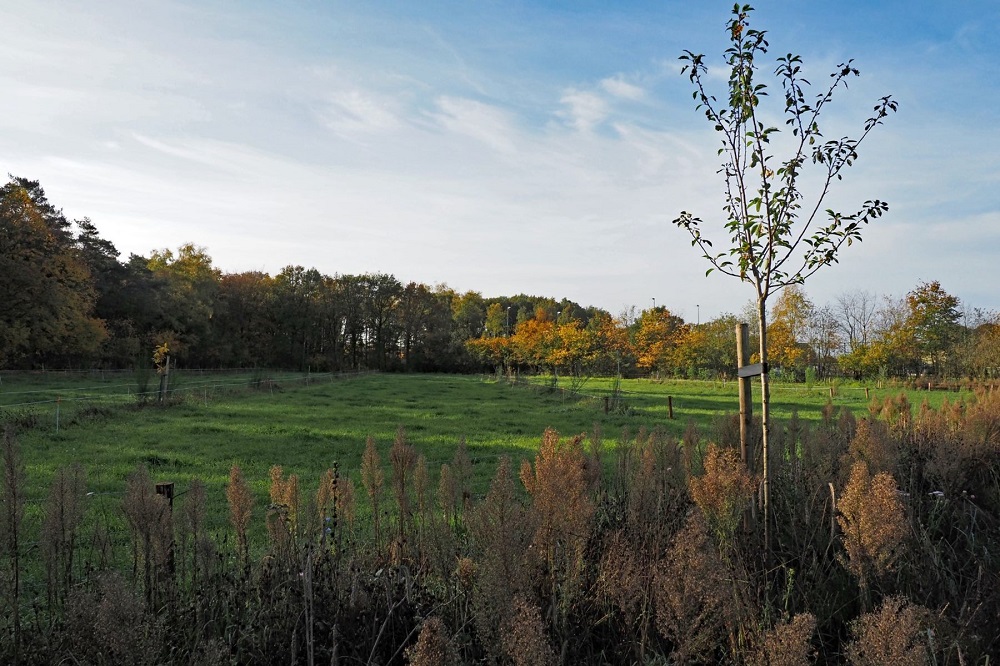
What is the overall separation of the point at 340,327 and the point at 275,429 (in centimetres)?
5059

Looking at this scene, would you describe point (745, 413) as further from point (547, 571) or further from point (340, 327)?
point (340, 327)

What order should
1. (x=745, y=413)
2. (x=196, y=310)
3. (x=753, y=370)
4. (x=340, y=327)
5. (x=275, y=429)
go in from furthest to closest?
1. (x=340, y=327)
2. (x=196, y=310)
3. (x=275, y=429)
4. (x=745, y=413)
5. (x=753, y=370)

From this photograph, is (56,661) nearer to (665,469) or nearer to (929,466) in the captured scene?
(665,469)

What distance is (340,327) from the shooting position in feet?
211

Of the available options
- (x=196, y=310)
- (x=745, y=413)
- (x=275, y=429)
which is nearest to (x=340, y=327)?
(x=196, y=310)

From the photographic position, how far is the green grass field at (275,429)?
10.0m

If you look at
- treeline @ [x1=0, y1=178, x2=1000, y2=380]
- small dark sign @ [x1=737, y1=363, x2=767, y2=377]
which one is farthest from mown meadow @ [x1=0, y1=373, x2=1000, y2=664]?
treeline @ [x1=0, y1=178, x2=1000, y2=380]

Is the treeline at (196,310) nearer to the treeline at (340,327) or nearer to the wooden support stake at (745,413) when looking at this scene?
the treeline at (340,327)

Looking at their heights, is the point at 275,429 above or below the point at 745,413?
below

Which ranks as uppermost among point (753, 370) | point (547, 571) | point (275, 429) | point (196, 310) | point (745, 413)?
point (196, 310)

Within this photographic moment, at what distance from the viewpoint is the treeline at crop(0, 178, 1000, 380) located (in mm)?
30125

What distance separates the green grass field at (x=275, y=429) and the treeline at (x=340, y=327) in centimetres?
455

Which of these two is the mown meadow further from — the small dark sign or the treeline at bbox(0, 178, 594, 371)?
the treeline at bbox(0, 178, 594, 371)

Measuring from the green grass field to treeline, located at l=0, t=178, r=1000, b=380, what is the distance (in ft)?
14.9
